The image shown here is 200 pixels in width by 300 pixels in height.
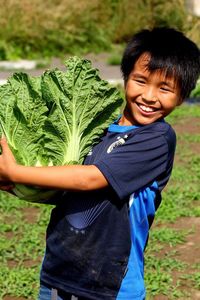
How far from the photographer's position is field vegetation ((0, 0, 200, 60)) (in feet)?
44.2

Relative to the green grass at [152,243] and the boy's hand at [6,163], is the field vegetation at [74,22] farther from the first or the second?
the boy's hand at [6,163]

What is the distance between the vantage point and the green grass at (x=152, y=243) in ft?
13.5

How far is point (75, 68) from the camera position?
2.33 meters

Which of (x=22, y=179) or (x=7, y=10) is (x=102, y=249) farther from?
(x=7, y=10)

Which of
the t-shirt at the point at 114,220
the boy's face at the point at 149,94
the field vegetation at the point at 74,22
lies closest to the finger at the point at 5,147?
the t-shirt at the point at 114,220

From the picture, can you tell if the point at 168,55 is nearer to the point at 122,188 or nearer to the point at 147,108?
Answer: the point at 147,108

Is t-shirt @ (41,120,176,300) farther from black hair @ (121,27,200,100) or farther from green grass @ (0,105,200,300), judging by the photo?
green grass @ (0,105,200,300)

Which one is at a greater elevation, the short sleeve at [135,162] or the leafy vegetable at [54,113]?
the leafy vegetable at [54,113]

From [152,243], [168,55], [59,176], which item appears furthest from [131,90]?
[152,243]

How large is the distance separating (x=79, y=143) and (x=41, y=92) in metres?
0.23

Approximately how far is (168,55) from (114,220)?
1.96ft

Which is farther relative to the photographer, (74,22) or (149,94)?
(74,22)

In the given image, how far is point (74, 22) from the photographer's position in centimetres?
1425

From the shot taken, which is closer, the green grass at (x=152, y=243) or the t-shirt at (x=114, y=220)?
the t-shirt at (x=114, y=220)
